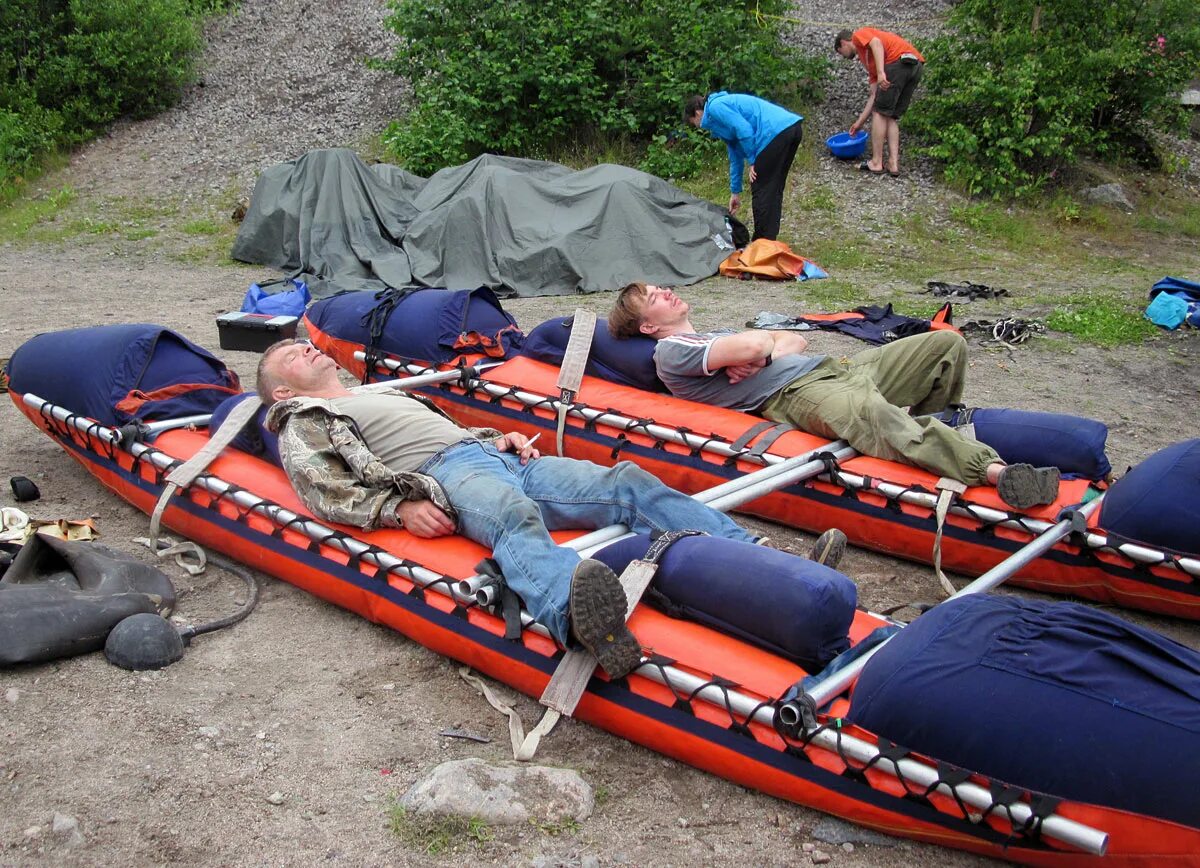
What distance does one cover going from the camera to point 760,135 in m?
10.7

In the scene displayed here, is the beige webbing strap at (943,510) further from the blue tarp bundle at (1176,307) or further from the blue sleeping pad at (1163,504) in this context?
the blue tarp bundle at (1176,307)

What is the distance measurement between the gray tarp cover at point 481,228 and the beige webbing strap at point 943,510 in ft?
19.5

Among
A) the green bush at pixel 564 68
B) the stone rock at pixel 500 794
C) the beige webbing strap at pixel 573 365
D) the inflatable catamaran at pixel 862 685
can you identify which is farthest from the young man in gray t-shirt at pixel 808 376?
the green bush at pixel 564 68

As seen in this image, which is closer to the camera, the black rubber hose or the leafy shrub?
the black rubber hose

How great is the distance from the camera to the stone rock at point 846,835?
9.36 feet

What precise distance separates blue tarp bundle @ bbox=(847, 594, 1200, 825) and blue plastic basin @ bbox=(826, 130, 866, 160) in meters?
11.4

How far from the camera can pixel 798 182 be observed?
42.9 ft

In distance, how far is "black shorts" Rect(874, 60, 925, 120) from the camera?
1220 cm

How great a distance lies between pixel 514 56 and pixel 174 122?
5.90 meters

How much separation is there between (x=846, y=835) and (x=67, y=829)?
7.20ft

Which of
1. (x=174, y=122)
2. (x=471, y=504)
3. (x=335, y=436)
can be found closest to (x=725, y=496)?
(x=471, y=504)

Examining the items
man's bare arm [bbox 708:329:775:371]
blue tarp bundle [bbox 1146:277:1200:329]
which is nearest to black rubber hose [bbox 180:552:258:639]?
man's bare arm [bbox 708:329:775:371]

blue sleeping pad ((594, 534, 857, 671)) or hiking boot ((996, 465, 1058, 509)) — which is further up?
blue sleeping pad ((594, 534, 857, 671))

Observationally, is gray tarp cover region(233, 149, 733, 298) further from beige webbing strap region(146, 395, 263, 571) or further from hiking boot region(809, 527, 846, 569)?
hiking boot region(809, 527, 846, 569)
